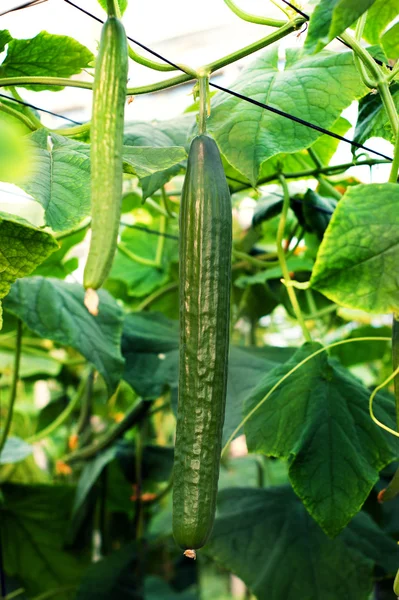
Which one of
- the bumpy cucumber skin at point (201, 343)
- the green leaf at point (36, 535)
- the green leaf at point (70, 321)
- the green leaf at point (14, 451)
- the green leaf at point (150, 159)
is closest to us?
the bumpy cucumber skin at point (201, 343)

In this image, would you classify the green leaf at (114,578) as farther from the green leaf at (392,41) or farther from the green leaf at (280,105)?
the green leaf at (392,41)

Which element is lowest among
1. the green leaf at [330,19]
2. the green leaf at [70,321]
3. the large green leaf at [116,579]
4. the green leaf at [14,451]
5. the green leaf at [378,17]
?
the large green leaf at [116,579]

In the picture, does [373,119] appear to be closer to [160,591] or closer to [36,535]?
[36,535]

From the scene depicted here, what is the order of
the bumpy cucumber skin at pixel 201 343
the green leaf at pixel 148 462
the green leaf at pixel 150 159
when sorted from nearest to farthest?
the bumpy cucumber skin at pixel 201 343, the green leaf at pixel 150 159, the green leaf at pixel 148 462

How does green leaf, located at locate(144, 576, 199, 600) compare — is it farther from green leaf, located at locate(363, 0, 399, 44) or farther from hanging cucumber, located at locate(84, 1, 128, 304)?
hanging cucumber, located at locate(84, 1, 128, 304)

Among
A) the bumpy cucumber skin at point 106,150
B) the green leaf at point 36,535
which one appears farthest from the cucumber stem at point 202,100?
the green leaf at point 36,535

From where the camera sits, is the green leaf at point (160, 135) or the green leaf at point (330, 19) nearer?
the green leaf at point (330, 19)

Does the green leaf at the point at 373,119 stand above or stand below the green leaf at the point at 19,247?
above

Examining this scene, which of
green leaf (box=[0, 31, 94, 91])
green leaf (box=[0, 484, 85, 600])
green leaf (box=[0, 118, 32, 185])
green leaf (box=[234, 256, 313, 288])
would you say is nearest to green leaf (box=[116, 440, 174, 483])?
green leaf (box=[0, 484, 85, 600])
